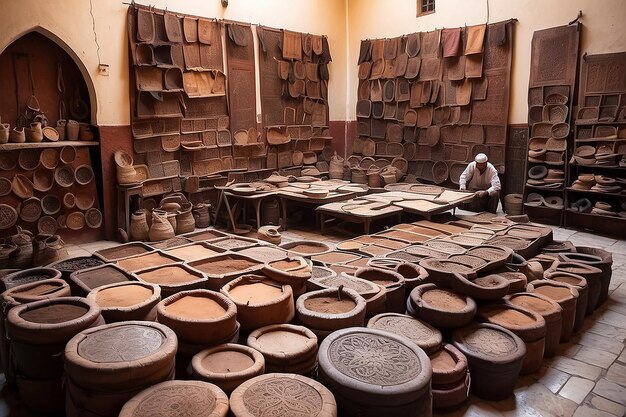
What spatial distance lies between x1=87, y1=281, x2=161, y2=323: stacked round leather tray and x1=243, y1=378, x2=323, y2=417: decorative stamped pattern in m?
1.08

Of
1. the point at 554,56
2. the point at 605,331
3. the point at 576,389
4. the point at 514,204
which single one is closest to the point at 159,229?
the point at 576,389

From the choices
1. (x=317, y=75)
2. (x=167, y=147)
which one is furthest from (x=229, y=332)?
(x=317, y=75)

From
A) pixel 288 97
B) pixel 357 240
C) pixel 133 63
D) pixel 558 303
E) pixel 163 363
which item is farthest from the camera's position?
pixel 288 97

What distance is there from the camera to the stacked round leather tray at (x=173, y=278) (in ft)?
11.4

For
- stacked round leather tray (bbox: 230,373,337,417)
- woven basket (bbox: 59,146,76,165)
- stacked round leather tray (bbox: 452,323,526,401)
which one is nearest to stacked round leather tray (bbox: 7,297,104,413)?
stacked round leather tray (bbox: 230,373,337,417)

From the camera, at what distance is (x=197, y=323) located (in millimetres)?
2818

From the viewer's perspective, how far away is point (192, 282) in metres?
3.51

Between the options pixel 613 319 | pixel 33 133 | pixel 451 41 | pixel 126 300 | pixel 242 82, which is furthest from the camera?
pixel 451 41

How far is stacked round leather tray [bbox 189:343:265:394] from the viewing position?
8.34 ft

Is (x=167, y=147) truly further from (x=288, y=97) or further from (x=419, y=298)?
(x=419, y=298)

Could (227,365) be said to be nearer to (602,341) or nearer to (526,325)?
(526,325)

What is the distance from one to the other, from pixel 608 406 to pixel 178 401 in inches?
109

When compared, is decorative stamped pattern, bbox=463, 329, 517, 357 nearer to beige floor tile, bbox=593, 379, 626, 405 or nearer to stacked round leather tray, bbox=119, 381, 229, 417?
beige floor tile, bbox=593, 379, 626, 405

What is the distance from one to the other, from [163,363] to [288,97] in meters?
7.86
